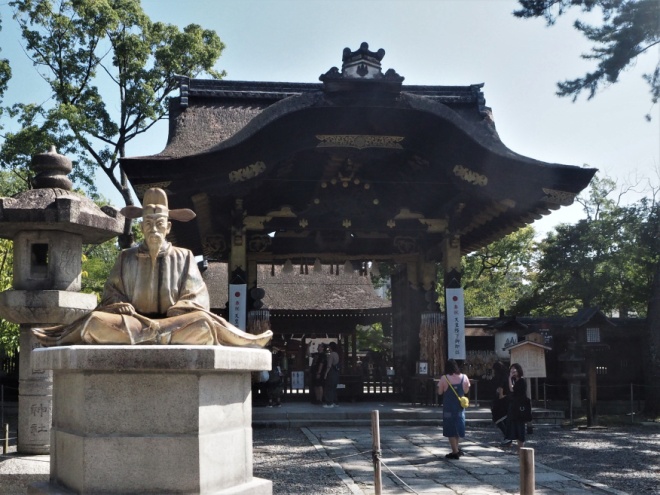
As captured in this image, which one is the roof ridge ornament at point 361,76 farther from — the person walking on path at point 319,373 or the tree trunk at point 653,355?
the tree trunk at point 653,355

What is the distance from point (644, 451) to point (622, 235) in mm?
13818

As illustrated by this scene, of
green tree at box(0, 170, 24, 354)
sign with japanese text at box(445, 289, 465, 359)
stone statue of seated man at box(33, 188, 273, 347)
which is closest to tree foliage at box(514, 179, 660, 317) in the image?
sign with japanese text at box(445, 289, 465, 359)

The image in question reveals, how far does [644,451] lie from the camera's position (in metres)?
11.2

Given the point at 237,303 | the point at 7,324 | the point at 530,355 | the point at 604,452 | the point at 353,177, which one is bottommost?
the point at 604,452

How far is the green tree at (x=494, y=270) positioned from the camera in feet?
110

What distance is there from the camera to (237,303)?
13898 mm

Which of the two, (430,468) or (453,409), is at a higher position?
(453,409)

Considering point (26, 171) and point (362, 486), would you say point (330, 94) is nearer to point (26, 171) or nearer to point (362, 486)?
point (362, 486)

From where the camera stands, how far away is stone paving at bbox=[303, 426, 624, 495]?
7.57m

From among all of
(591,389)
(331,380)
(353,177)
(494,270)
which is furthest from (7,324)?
(494,270)

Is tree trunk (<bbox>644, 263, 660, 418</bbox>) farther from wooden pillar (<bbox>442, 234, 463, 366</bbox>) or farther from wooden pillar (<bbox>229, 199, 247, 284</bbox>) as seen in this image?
wooden pillar (<bbox>229, 199, 247, 284</bbox>)

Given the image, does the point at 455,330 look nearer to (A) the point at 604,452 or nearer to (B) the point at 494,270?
(A) the point at 604,452

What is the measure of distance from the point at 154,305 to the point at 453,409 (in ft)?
18.4

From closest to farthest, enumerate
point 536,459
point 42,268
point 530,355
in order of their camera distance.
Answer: point 42,268 → point 536,459 → point 530,355
